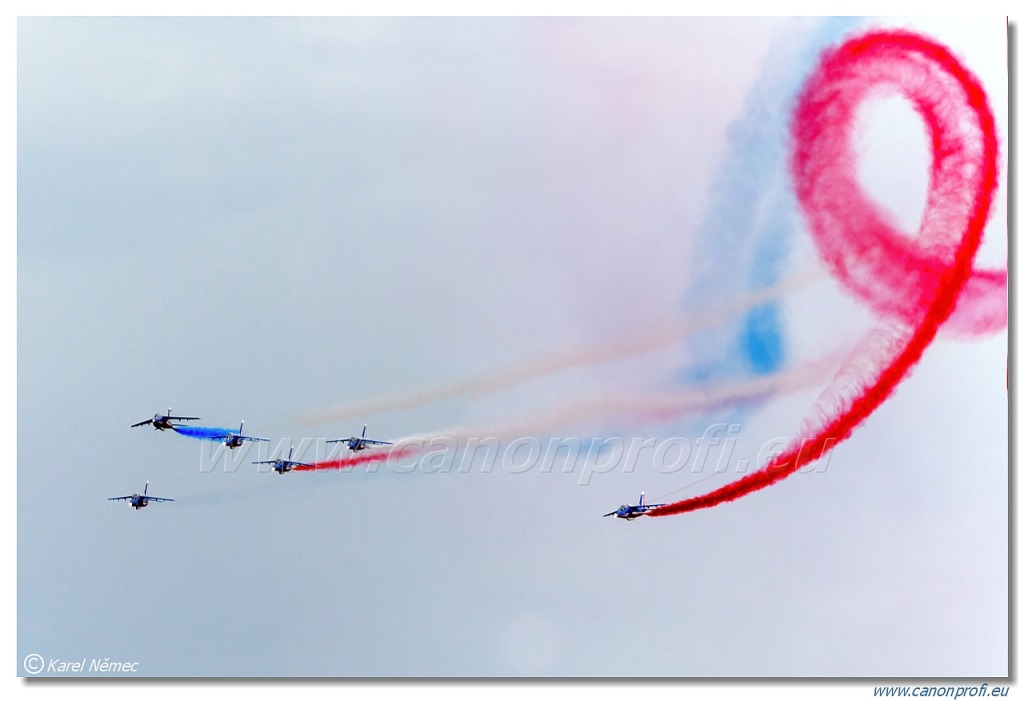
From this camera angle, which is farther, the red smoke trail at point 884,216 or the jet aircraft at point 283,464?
the jet aircraft at point 283,464

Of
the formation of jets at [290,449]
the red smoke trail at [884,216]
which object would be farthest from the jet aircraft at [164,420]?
the red smoke trail at [884,216]

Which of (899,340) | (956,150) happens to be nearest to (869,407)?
(899,340)

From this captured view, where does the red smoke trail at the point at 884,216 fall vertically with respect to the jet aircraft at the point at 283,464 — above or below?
above

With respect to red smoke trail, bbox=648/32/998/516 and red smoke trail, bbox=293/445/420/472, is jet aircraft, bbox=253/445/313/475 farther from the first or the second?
red smoke trail, bbox=648/32/998/516

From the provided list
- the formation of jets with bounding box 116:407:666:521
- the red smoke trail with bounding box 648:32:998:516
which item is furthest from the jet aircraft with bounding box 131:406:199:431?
the red smoke trail with bounding box 648:32:998:516

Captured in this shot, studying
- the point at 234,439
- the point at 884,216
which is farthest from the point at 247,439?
the point at 884,216

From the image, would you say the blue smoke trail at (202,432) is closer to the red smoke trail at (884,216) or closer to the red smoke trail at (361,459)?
the red smoke trail at (361,459)

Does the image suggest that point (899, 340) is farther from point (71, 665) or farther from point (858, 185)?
point (71, 665)
